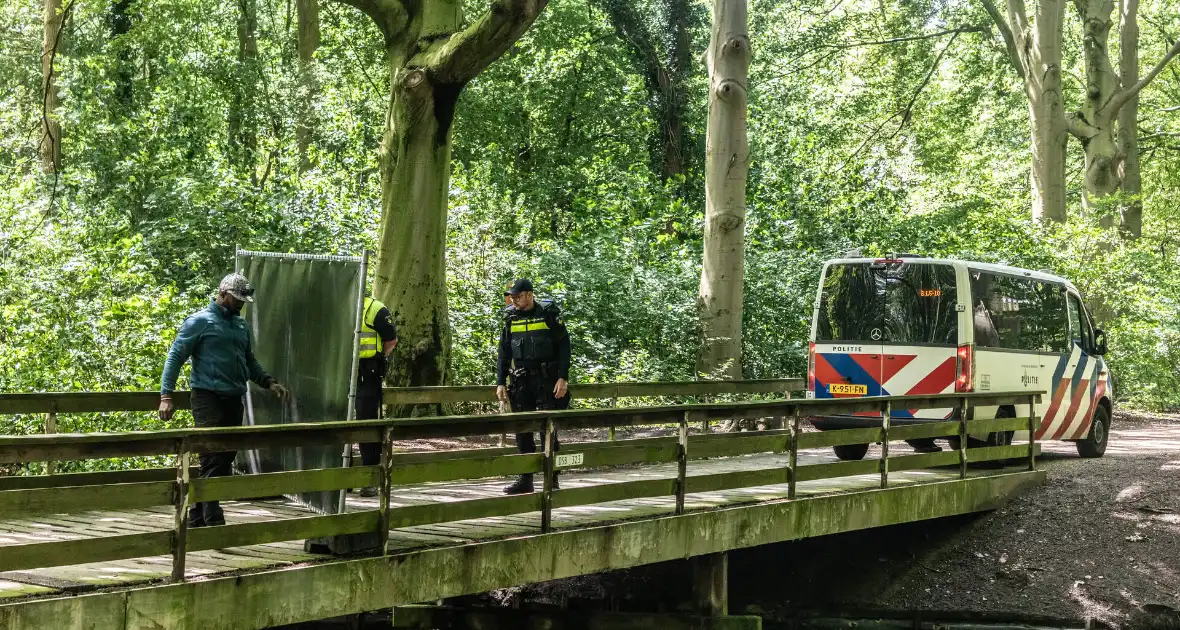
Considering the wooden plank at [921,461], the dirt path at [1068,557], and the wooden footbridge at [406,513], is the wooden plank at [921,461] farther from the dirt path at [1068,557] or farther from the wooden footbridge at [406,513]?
the dirt path at [1068,557]

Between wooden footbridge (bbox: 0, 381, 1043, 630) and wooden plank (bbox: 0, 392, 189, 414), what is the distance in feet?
0.05

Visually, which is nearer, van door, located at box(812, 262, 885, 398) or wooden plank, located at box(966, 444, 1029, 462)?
wooden plank, located at box(966, 444, 1029, 462)

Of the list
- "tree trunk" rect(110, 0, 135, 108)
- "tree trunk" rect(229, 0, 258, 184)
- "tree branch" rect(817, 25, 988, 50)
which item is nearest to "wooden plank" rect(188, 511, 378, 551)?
"tree trunk" rect(110, 0, 135, 108)

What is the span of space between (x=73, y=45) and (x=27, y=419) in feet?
43.7

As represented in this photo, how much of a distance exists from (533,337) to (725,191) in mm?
7026

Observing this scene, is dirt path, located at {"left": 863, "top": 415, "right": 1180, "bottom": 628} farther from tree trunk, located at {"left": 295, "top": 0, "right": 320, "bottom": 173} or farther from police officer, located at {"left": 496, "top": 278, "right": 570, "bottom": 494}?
tree trunk, located at {"left": 295, "top": 0, "right": 320, "bottom": 173}

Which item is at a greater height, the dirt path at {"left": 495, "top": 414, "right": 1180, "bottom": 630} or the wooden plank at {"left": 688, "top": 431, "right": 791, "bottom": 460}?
the wooden plank at {"left": 688, "top": 431, "right": 791, "bottom": 460}

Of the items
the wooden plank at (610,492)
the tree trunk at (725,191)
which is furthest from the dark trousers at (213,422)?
the tree trunk at (725,191)

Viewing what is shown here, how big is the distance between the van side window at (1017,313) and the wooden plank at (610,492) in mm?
5435

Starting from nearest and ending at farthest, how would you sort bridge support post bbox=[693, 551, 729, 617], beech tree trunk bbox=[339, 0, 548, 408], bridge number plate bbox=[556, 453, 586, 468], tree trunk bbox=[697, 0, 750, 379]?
1. bridge number plate bbox=[556, 453, 586, 468]
2. bridge support post bbox=[693, 551, 729, 617]
3. beech tree trunk bbox=[339, 0, 548, 408]
4. tree trunk bbox=[697, 0, 750, 379]

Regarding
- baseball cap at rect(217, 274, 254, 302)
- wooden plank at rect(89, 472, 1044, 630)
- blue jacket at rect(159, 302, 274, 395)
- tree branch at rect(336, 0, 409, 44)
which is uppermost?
tree branch at rect(336, 0, 409, 44)

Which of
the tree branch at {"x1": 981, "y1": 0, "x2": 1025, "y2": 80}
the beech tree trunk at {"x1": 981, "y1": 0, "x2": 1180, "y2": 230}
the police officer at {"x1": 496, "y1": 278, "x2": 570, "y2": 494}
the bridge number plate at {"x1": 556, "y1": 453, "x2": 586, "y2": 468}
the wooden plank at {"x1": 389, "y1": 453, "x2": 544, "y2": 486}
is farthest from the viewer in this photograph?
the tree branch at {"x1": 981, "y1": 0, "x2": 1025, "y2": 80}

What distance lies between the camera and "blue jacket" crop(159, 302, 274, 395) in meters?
7.58

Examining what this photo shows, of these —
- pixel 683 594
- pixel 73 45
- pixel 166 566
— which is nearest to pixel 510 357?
pixel 683 594
